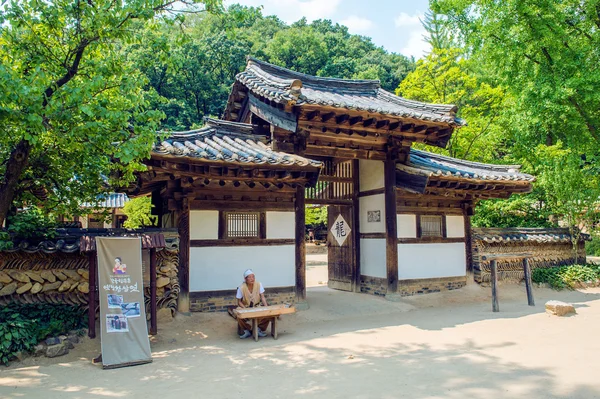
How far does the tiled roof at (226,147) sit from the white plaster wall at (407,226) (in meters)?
3.56

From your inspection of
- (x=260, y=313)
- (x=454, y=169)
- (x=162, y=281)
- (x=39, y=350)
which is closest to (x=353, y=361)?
(x=260, y=313)

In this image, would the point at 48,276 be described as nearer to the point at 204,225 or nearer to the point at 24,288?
the point at 24,288

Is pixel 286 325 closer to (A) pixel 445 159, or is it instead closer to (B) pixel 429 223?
(B) pixel 429 223

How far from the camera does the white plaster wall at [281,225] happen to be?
9.45 m

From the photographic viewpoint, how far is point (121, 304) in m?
6.33

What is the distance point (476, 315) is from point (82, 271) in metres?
8.22

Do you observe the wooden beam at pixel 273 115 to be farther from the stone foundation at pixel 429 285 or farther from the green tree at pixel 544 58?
the green tree at pixel 544 58

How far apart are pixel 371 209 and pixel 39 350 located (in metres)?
8.25

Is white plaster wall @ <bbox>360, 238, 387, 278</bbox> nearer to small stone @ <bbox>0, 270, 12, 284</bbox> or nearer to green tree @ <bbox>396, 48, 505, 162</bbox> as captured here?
green tree @ <bbox>396, 48, 505, 162</bbox>

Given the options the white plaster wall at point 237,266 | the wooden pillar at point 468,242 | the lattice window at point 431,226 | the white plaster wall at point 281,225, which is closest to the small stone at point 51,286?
the white plaster wall at point 237,266

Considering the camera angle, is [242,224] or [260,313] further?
[242,224]

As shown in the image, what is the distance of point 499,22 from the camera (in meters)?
15.1

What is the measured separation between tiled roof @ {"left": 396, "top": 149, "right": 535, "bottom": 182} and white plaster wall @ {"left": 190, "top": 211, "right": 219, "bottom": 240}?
501cm

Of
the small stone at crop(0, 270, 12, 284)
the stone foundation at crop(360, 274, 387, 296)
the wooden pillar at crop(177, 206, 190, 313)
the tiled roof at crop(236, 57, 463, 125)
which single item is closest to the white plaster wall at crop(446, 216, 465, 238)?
the stone foundation at crop(360, 274, 387, 296)
